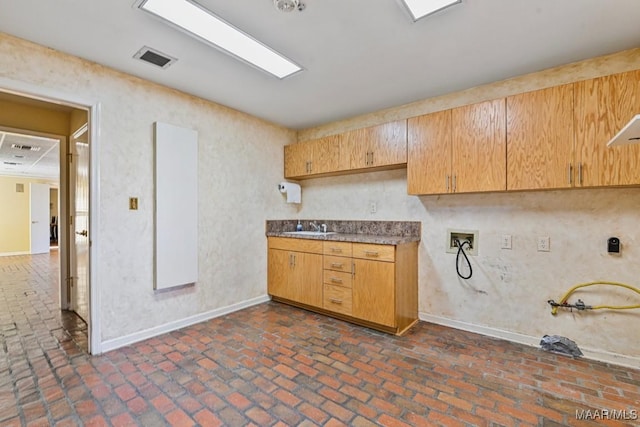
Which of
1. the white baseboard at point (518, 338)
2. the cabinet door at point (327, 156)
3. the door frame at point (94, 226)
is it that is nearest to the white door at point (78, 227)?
→ the door frame at point (94, 226)

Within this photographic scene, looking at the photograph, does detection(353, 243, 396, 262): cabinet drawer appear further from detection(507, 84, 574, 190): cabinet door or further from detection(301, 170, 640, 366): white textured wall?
detection(507, 84, 574, 190): cabinet door

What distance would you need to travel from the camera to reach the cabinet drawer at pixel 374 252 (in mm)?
2788

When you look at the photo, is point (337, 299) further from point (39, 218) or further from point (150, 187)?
point (39, 218)

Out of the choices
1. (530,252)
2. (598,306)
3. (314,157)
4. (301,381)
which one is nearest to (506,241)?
(530,252)

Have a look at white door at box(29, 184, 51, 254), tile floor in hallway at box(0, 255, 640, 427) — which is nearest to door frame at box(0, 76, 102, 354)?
tile floor in hallway at box(0, 255, 640, 427)

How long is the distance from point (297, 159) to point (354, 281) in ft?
6.21

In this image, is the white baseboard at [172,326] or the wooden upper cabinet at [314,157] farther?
the wooden upper cabinet at [314,157]

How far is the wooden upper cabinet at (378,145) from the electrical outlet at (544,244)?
1.42 m

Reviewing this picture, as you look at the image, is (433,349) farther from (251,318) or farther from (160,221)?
(160,221)

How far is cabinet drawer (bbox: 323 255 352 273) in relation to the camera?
312 cm

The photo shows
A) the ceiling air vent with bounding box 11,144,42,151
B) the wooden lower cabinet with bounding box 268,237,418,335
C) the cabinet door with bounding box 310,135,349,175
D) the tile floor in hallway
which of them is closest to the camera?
the tile floor in hallway

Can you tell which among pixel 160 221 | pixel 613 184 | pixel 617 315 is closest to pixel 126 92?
pixel 160 221

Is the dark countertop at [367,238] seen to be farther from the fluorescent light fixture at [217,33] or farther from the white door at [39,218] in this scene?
the white door at [39,218]

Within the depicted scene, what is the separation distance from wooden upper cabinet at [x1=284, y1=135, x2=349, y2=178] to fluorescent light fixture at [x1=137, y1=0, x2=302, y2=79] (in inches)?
48.4
